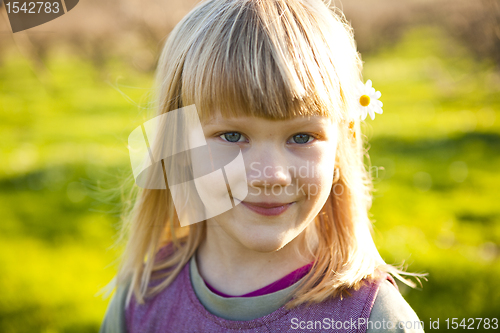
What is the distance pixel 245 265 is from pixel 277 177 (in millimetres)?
432

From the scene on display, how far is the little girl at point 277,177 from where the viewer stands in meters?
1.25

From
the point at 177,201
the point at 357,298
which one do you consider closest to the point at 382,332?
the point at 357,298

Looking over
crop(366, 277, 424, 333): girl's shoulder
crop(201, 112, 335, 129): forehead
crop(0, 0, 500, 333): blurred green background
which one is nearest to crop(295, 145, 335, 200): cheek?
crop(201, 112, 335, 129): forehead

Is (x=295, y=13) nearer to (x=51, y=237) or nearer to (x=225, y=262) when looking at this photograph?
(x=225, y=262)

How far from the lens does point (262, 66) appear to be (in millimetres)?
1234

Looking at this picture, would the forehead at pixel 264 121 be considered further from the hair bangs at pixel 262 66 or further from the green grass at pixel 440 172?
the green grass at pixel 440 172

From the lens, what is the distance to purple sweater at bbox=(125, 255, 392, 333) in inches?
52.6

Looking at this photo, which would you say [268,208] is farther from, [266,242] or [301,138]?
[301,138]

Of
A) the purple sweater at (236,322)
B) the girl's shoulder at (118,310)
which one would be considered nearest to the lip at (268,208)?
the purple sweater at (236,322)

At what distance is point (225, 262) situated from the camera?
1.58 m

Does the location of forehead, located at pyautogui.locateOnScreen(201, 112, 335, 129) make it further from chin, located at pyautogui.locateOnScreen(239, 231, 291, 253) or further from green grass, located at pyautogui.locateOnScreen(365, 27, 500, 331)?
green grass, located at pyautogui.locateOnScreen(365, 27, 500, 331)

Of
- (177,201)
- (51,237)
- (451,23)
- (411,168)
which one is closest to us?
(177,201)

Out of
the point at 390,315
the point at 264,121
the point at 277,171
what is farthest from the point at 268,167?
the point at 390,315

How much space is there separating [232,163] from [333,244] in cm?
50
